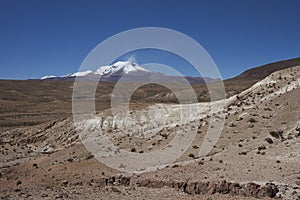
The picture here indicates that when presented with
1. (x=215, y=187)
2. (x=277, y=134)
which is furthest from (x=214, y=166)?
(x=277, y=134)

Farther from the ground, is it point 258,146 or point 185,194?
point 258,146

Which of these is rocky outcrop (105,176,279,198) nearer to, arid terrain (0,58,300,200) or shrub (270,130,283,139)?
arid terrain (0,58,300,200)

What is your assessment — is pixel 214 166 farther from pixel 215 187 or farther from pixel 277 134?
pixel 277 134

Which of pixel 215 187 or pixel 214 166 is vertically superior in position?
pixel 214 166

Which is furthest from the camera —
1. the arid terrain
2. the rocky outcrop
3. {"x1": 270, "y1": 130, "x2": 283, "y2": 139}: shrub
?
{"x1": 270, "y1": 130, "x2": 283, "y2": 139}: shrub

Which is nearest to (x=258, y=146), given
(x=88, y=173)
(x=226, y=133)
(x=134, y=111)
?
(x=226, y=133)

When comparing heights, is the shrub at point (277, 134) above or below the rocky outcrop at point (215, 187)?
above

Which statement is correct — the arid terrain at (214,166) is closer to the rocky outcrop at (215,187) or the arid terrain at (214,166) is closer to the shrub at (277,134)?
the rocky outcrop at (215,187)

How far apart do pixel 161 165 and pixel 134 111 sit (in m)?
27.4

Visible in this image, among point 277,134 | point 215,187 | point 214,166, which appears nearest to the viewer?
point 215,187

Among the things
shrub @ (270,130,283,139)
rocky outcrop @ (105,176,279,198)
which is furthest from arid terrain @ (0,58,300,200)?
shrub @ (270,130,283,139)

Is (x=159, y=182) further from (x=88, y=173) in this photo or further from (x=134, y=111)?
(x=134, y=111)

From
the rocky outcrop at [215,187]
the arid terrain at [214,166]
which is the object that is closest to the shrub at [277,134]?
the arid terrain at [214,166]

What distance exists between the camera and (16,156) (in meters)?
44.7
